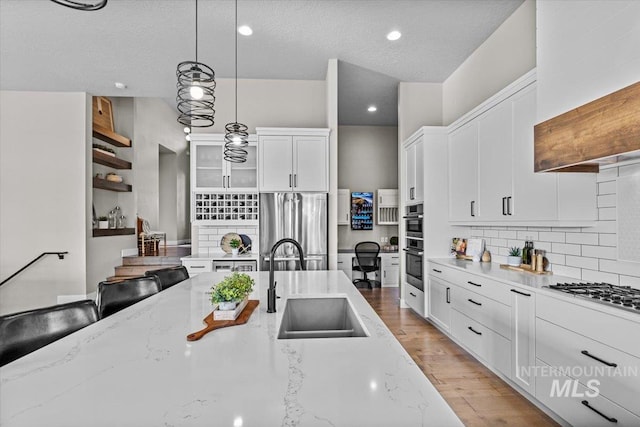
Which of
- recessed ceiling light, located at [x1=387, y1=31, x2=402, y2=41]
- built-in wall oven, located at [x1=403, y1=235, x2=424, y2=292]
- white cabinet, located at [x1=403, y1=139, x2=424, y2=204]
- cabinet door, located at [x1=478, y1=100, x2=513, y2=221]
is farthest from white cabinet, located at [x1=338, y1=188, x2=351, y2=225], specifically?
cabinet door, located at [x1=478, y1=100, x2=513, y2=221]

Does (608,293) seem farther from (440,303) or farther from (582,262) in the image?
(440,303)

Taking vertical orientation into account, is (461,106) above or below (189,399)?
above

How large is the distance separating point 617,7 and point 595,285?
163 centimetres

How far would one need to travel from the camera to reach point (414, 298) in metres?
4.59

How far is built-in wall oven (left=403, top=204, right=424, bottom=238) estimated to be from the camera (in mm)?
4402

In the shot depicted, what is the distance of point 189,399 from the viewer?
858mm

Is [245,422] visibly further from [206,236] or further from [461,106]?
[461,106]

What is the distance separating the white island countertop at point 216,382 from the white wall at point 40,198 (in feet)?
15.6

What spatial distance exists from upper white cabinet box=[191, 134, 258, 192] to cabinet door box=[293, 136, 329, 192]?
0.64 meters

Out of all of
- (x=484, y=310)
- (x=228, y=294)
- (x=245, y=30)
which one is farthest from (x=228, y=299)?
(x=245, y=30)

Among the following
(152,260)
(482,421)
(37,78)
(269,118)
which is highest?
(37,78)

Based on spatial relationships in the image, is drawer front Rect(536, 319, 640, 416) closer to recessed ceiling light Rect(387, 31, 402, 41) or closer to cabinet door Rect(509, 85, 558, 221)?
cabinet door Rect(509, 85, 558, 221)

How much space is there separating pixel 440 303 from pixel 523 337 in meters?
1.48

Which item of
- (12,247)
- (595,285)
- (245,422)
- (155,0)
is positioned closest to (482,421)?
(595,285)
